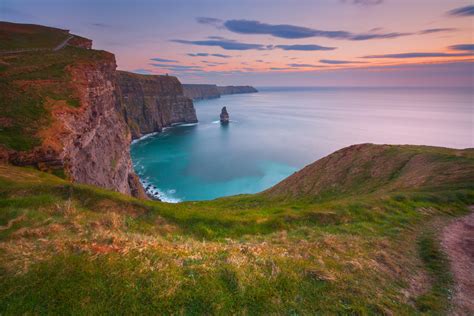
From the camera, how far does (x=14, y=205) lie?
54.6 ft

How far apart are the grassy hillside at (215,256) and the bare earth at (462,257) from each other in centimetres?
50

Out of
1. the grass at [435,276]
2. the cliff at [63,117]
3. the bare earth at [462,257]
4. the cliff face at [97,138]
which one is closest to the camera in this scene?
the grass at [435,276]

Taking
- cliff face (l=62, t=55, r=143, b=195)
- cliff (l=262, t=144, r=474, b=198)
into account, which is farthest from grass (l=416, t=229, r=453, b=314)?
cliff face (l=62, t=55, r=143, b=195)

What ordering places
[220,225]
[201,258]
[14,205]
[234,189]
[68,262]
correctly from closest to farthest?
[68,262], [201,258], [14,205], [220,225], [234,189]

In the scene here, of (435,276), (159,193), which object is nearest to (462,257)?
(435,276)

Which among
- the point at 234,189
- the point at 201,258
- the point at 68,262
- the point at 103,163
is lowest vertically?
the point at 234,189

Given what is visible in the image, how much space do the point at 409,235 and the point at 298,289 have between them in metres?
12.7

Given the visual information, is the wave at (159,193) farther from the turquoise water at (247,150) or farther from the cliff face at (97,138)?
the cliff face at (97,138)

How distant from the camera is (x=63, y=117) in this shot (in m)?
37.4

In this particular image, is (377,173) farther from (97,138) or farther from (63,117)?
(97,138)

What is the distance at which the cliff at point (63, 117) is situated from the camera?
30641mm

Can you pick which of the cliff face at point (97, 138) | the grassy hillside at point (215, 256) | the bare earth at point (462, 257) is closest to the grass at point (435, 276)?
the grassy hillside at point (215, 256)

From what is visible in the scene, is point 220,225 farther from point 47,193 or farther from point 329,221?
point 47,193

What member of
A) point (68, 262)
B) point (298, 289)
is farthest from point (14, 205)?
point (298, 289)
